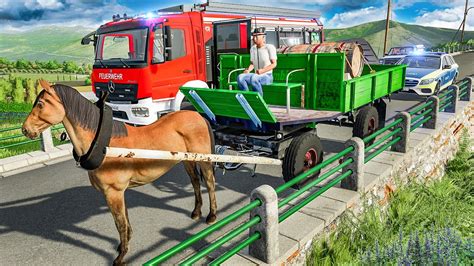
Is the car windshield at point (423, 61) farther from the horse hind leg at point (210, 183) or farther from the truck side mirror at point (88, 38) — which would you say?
the horse hind leg at point (210, 183)

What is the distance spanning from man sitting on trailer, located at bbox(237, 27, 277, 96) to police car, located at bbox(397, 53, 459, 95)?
9921 millimetres

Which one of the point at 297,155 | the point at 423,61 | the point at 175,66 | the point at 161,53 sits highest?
the point at 161,53

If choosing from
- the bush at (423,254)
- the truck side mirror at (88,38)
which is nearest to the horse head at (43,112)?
the bush at (423,254)

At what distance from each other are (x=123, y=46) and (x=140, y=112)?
8.41 ft

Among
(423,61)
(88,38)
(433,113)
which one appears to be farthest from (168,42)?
(423,61)

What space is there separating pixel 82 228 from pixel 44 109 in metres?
2.38

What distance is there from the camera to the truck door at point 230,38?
9.40 metres

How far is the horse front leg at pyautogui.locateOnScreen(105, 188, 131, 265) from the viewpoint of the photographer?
3.49 metres

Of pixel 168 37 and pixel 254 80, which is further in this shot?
pixel 168 37

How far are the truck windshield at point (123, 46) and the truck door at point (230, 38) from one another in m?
2.26

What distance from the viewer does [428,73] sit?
13.2m

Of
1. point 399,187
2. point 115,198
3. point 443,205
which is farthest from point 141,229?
point 443,205

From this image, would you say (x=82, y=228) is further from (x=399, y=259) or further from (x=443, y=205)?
(x=443, y=205)

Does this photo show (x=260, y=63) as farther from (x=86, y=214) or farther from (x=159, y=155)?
(x=86, y=214)
